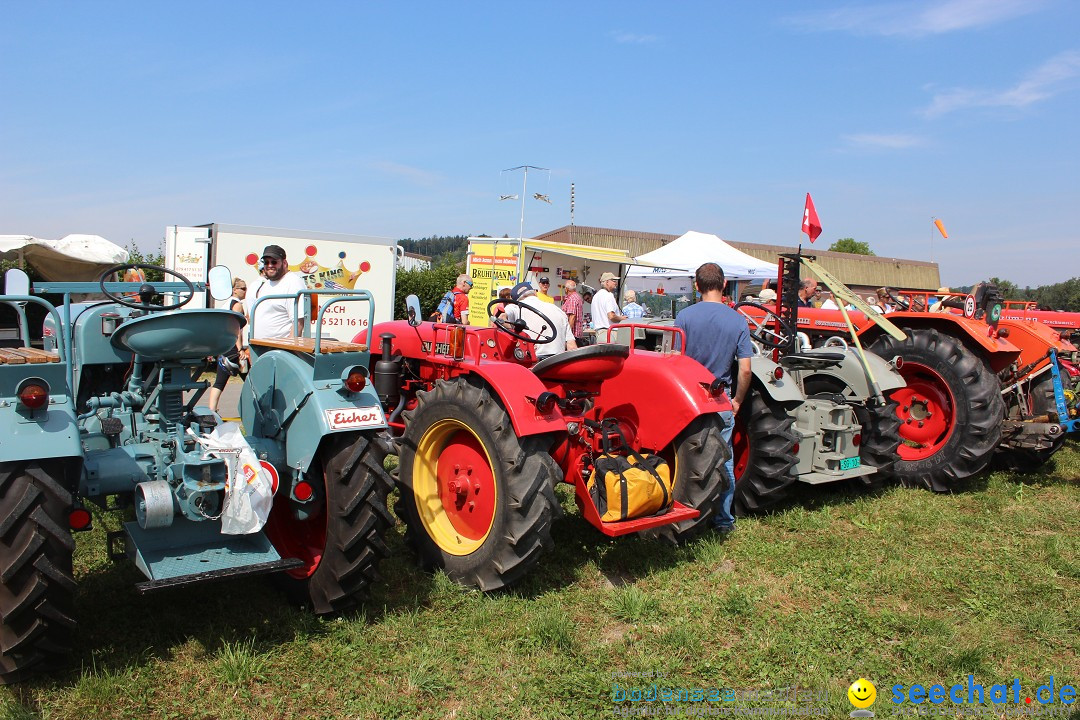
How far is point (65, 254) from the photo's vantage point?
11156 mm

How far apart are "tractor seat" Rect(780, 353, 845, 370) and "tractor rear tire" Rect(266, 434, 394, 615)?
3.86 metres

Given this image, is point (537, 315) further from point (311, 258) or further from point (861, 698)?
point (311, 258)

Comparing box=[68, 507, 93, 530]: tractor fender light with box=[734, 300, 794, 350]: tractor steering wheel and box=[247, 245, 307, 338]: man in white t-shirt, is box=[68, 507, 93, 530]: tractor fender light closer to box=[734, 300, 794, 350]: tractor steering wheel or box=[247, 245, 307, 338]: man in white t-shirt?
box=[247, 245, 307, 338]: man in white t-shirt

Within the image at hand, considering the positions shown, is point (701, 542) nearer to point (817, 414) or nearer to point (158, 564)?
point (817, 414)

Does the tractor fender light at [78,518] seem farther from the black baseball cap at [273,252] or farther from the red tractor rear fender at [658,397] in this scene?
the red tractor rear fender at [658,397]

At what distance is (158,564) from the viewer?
295 centimetres

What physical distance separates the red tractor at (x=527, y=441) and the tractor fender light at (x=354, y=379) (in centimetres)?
70

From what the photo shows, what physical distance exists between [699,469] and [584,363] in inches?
36.1

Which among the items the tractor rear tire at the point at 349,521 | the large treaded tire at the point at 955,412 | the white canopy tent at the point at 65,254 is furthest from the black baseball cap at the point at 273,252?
the white canopy tent at the point at 65,254

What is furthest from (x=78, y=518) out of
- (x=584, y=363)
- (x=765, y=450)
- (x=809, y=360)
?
(x=809, y=360)

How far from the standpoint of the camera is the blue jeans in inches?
180

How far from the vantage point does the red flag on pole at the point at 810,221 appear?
6961 mm

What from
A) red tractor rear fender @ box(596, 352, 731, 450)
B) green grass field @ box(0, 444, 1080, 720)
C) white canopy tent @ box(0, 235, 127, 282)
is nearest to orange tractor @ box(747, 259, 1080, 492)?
green grass field @ box(0, 444, 1080, 720)

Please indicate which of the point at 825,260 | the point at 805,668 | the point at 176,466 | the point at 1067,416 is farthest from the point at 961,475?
the point at 825,260
